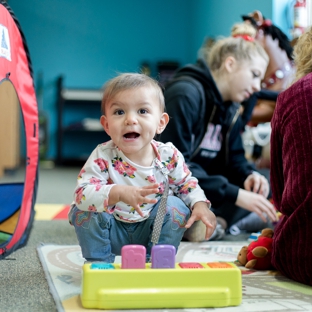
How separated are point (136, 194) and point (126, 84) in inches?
9.4

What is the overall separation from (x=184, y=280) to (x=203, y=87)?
2.90ft

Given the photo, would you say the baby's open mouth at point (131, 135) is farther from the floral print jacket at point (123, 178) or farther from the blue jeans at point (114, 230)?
the blue jeans at point (114, 230)

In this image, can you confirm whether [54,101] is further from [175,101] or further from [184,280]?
[184,280]

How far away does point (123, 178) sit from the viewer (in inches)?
40.5

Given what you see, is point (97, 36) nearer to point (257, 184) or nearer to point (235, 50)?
point (235, 50)

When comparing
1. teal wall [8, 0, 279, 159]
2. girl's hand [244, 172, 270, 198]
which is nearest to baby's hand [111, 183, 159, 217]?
girl's hand [244, 172, 270, 198]

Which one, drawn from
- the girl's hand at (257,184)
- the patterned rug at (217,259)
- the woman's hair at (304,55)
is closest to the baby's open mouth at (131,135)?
the patterned rug at (217,259)

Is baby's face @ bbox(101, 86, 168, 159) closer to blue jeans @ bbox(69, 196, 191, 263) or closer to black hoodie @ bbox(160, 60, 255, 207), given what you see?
blue jeans @ bbox(69, 196, 191, 263)

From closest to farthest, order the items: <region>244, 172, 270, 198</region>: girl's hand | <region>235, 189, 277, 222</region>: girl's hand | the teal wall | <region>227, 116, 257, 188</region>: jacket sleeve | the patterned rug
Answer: the patterned rug, <region>235, 189, 277, 222</region>: girl's hand, <region>244, 172, 270, 198</region>: girl's hand, <region>227, 116, 257, 188</region>: jacket sleeve, the teal wall

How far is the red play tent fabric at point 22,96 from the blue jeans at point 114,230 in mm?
292

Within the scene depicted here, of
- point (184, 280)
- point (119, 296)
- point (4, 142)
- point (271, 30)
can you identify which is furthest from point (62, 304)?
point (4, 142)

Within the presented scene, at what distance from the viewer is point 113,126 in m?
1.00

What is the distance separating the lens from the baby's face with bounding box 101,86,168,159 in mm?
995

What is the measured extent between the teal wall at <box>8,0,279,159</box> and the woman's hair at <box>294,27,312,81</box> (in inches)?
151
